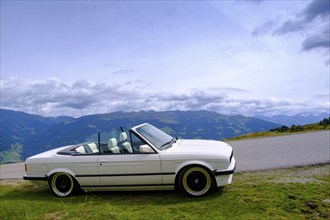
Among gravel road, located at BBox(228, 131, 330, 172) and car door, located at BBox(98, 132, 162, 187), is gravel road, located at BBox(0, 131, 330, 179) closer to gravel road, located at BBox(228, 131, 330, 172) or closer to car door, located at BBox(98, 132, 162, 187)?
gravel road, located at BBox(228, 131, 330, 172)

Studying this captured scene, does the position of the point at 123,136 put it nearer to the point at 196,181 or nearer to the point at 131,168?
the point at 131,168

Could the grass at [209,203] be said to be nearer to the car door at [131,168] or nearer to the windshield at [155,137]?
the car door at [131,168]

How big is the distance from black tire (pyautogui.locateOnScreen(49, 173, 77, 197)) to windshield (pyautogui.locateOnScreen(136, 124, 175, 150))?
2.02 metres

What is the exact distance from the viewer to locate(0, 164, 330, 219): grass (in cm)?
516

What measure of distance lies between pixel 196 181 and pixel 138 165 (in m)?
1.26

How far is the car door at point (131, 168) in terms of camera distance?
6.36 meters

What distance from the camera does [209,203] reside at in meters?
5.73

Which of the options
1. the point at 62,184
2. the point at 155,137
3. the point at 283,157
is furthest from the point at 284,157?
the point at 62,184

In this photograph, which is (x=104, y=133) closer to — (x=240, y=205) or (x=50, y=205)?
(x=50, y=205)

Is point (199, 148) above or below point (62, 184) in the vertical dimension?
above

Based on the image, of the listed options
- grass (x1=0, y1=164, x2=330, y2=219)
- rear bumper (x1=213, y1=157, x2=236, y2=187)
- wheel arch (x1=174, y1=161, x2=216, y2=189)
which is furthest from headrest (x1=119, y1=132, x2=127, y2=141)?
rear bumper (x1=213, y1=157, x2=236, y2=187)

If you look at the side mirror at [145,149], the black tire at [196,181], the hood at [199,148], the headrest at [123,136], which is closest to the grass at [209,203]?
the black tire at [196,181]

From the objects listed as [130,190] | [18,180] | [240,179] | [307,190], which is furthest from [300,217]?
[18,180]

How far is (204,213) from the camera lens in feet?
17.2
